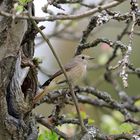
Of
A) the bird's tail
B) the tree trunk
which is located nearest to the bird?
the bird's tail

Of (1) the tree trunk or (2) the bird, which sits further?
(2) the bird

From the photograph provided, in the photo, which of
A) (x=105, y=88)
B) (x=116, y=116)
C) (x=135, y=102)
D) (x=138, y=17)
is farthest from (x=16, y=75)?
(x=105, y=88)

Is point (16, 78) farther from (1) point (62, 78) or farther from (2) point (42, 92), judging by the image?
(1) point (62, 78)

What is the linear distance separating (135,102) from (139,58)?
5.74 m

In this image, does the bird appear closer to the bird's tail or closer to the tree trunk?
the bird's tail

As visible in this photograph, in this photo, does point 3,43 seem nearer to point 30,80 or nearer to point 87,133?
point 30,80

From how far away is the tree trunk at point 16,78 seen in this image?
3.03m

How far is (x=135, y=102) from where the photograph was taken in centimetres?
516

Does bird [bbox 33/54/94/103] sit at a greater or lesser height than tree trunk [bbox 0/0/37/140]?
greater

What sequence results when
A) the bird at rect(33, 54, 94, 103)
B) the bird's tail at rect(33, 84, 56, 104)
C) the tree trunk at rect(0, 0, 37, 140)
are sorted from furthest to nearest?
the bird at rect(33, 54, 94, 103) < the bird's tail at rect(33, 84, 56, 104) < the tree trunk at rect(0, 0, 37, 140)

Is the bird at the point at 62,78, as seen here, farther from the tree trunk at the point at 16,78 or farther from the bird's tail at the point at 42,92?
the tree trunk at the point at 16,78

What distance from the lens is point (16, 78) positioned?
3168 millimetres

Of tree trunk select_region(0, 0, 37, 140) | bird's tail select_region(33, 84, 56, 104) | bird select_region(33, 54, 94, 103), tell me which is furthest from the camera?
bird select_region(33, 54, 94, 103)

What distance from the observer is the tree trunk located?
3.03 m
